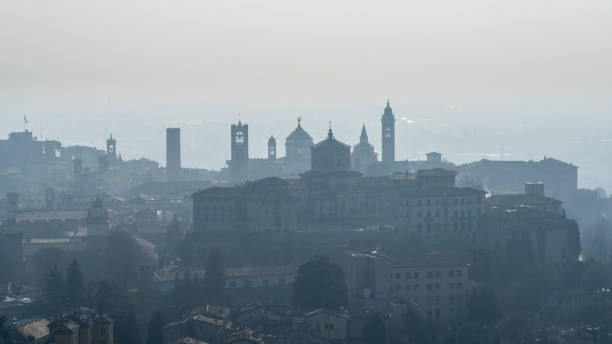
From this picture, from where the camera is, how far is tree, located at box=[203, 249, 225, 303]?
4225 centimetres

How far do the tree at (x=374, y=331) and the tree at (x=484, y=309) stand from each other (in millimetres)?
4125

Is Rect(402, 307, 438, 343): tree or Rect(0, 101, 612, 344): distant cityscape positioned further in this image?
Rect(402, 307, 438, 343): tree

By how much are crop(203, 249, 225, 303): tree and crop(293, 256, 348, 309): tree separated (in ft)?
8.52

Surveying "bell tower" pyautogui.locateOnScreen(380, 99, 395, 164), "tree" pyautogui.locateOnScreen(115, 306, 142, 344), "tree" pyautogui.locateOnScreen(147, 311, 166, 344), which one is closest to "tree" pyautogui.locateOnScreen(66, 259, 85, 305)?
"tree" pyautogui.locateOnScreen(115, 306, 142, 344)

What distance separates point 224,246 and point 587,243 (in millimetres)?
17060

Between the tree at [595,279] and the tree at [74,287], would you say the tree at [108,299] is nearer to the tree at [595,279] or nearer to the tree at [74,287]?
the tree at [74,287]

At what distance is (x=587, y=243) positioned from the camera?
5753 centimetres

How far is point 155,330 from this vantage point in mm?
37594

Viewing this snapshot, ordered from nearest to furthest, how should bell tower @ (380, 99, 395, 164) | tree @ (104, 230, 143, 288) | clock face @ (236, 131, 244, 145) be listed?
1. tree @ (104, 230, 143, 288)
2. bell tower @ (380, 99, 395, 164)
3. clock face @ (236, 131, 244, 145)

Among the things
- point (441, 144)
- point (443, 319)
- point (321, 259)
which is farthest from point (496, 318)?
point (441, 144)

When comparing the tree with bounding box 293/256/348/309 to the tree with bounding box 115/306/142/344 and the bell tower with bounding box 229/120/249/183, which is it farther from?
the bell tower with bounding box 229/120/249/183

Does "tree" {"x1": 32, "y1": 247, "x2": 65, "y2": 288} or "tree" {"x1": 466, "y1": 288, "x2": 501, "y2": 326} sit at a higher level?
"tree" {"x1": 32, "y1": 247, "x2": 65, "y2": 288}

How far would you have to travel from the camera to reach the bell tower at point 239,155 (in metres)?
80.5

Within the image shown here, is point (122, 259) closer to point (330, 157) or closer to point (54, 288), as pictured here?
point (54, 288)
